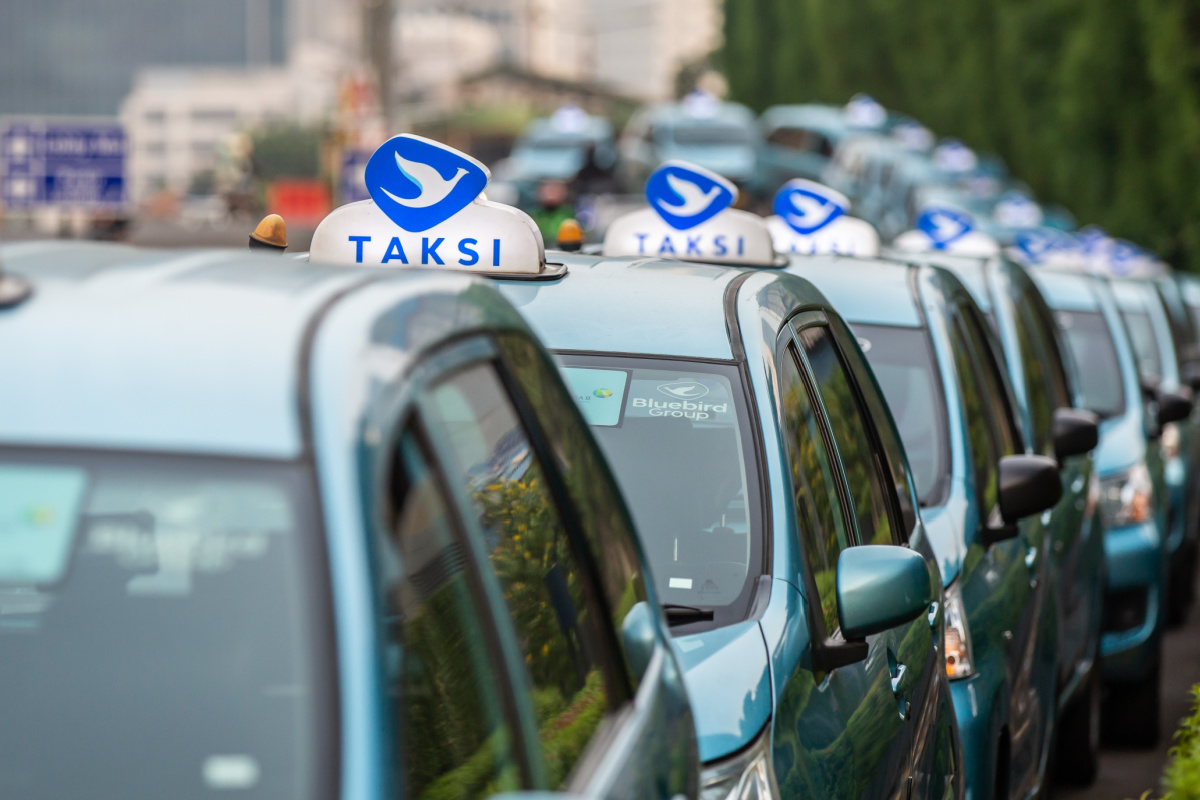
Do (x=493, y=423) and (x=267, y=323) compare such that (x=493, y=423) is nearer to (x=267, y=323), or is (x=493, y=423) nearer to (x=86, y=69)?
(x=267, y=323)

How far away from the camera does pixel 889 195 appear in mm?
35875

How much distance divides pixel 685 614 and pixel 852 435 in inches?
37.8

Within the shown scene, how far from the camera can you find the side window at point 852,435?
13.3 feet

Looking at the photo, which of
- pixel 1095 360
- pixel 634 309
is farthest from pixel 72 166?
pixel 634 309

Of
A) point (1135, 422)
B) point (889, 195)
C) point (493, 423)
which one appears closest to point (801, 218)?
point (1135, 422)

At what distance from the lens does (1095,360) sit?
9570 millimetres

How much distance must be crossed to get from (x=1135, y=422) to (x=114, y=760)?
7644mm

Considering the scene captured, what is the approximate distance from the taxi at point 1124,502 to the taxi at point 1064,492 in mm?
637

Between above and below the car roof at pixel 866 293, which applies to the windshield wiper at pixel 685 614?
below

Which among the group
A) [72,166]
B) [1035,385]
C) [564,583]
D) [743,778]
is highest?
[564,583]

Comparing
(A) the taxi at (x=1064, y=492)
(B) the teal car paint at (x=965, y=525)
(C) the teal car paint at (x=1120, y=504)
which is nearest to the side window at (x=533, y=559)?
(B) the teal car paint at (x=965, y=525)

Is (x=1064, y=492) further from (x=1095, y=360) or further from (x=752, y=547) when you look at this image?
(x=752, y=547)

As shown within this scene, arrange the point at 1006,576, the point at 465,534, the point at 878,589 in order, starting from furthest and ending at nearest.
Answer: the point at 1006,576, the point at 878,589, the point at 465,534

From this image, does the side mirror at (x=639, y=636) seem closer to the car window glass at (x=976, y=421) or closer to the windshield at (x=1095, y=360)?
the car window glass at (x=976, y=421)
